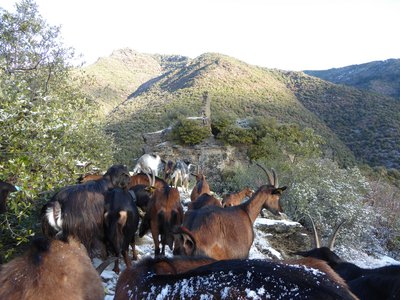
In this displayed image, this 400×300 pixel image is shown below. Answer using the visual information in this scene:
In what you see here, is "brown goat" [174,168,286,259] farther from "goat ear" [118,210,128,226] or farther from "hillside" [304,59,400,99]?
"hillside" [304,59,400,99]

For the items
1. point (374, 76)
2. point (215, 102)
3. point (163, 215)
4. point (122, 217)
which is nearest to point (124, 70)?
point (215, 102)

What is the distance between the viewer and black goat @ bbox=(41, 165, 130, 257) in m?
4.87

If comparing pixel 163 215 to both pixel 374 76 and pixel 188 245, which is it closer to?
pixel 188 245

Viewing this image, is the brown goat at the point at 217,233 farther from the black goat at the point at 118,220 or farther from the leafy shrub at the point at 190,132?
the leafy shrub at the point at 190,132

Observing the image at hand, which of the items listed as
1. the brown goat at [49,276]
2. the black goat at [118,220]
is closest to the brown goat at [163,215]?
the black goat at [118,220]

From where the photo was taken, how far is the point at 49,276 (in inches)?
90.4

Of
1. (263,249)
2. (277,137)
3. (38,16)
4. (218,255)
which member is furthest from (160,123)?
(218,255)

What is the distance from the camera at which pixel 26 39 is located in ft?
30.6

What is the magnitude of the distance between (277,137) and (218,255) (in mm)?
19571

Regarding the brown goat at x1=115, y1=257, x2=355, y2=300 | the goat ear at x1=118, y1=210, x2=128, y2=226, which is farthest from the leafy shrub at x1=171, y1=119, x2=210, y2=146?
the brown goat at x1=115, y1=257, x2=355, y2=300

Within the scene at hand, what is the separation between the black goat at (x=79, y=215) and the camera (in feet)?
16.0

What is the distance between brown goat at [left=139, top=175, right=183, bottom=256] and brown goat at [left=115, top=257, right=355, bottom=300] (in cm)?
433

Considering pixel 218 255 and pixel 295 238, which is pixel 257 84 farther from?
pixel 218 255

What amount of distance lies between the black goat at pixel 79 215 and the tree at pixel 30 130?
264 mm
